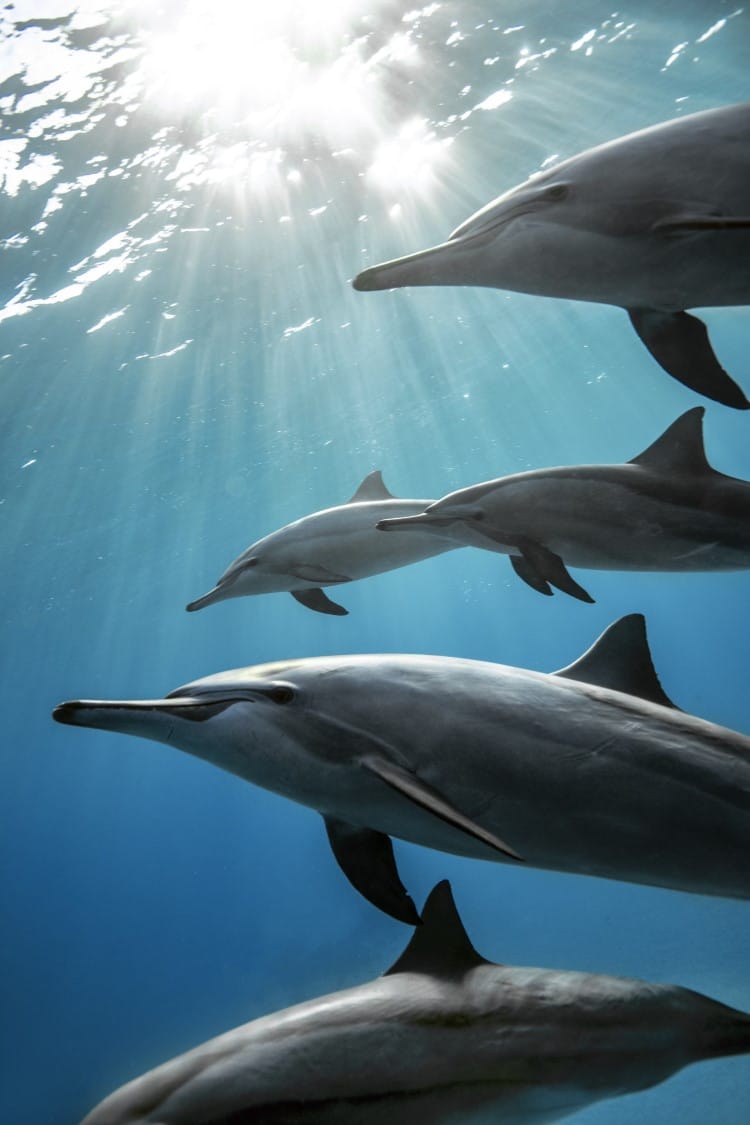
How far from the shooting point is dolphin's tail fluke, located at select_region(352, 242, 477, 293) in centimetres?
292

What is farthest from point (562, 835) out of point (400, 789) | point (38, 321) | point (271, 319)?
point (271, 319)

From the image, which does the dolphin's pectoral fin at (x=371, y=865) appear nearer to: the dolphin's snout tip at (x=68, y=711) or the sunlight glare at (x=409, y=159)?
the dolphin's snout tip at (x=68, y=711)

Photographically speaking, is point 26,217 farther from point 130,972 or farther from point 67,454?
point 130,972

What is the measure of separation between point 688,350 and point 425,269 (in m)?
1.04

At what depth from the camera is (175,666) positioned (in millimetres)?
57719

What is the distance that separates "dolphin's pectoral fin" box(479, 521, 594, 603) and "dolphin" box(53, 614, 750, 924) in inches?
32.5

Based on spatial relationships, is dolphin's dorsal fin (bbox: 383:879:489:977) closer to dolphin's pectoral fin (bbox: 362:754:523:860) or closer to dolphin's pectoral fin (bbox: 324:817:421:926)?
dolphin's pectoral fin (bbox: 324:817:421:926)

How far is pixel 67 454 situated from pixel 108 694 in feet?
128

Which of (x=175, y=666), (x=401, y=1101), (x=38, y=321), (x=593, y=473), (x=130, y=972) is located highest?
(x=38, y=321)

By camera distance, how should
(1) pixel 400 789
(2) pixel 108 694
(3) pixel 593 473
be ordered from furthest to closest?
(2) pixel 108 694 → (3) pixel 593 473 → (1) pixel 400 789

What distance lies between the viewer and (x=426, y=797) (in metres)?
2.27

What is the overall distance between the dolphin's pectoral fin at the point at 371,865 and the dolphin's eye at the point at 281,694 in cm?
44

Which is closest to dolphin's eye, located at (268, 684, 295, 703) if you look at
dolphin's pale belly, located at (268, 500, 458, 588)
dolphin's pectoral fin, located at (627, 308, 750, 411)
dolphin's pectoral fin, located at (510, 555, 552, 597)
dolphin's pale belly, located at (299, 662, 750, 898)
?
dolphin's pale belly, located at (299, 662, 750, 898)

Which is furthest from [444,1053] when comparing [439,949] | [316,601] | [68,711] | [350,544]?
[316,601]
